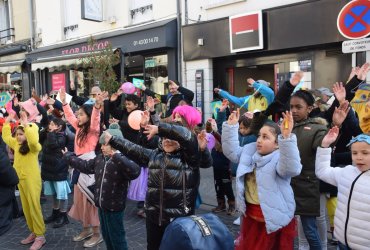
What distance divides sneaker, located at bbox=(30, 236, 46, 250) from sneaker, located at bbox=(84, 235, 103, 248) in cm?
52

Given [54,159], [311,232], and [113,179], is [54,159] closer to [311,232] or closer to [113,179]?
[113,179]

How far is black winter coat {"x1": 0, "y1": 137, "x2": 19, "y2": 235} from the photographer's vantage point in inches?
134

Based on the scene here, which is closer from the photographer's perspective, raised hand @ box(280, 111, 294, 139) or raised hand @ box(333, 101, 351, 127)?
raised hand @ box(280, 111, 294, 139)

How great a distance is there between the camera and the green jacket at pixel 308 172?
11.7ft

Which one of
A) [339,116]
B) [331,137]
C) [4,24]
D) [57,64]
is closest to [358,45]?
[339,116]

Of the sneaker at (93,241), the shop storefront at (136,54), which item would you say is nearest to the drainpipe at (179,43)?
the shop storefront at (136,54)

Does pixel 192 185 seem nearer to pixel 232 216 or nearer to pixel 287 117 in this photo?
pixel 287 117

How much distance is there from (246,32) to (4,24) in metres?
13.2

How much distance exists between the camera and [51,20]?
15.4 meters

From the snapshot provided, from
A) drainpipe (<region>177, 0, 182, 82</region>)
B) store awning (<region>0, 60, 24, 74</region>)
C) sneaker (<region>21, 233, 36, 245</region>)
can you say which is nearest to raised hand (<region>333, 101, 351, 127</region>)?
sneaker (<region>21, 233, 36, 245</region>)

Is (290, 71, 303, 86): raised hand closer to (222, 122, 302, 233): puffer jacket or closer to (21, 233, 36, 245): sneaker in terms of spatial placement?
(222, 122, 302, 233): puffer jacket

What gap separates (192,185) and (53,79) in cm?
1382

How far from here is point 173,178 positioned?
316 cm

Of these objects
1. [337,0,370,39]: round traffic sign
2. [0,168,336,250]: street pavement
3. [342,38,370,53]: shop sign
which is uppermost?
[337,0,370,39]: round traffic sign
